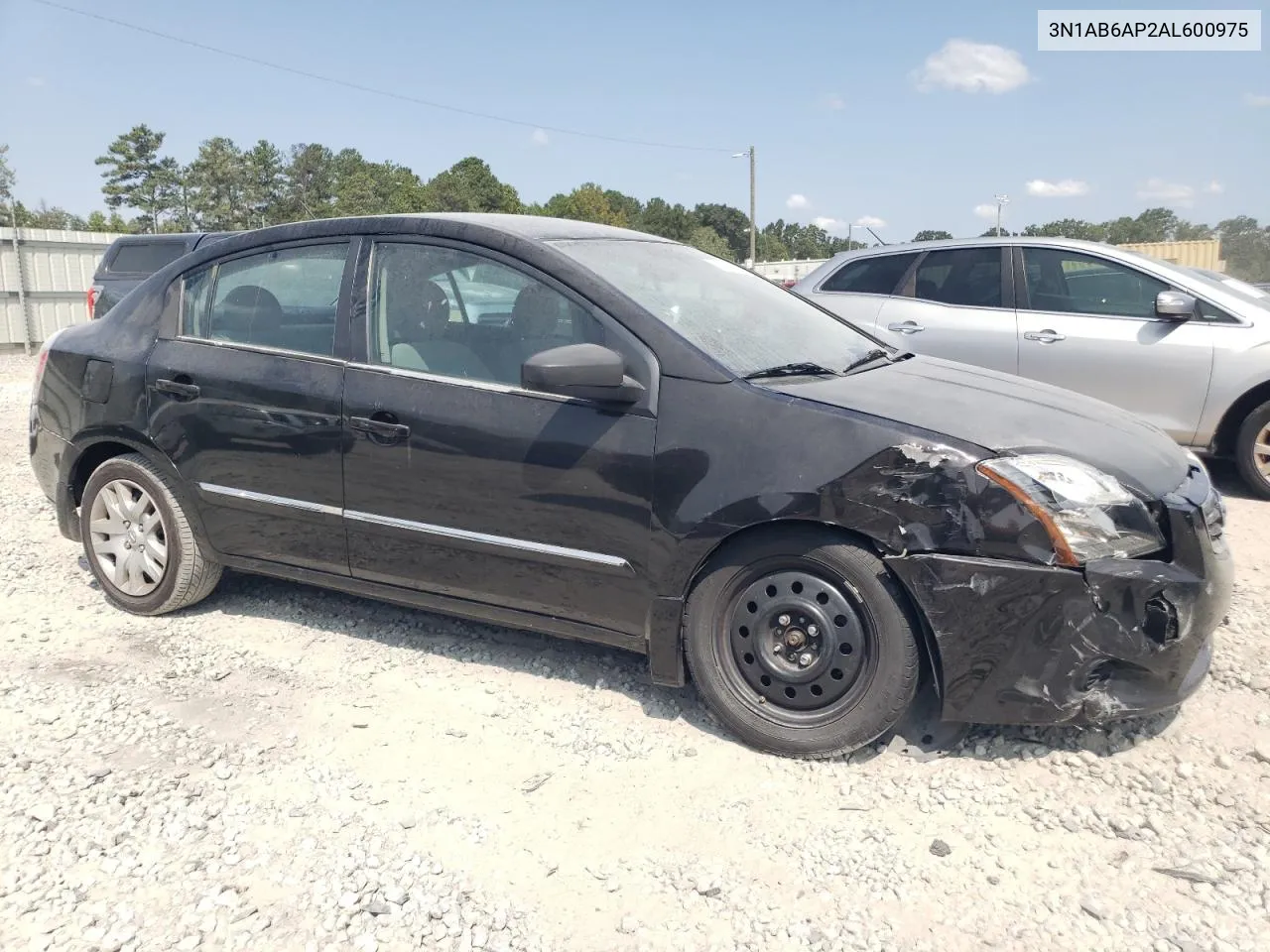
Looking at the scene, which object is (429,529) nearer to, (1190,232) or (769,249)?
(1190,232)

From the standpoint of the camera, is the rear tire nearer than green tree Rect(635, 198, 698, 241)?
Yes

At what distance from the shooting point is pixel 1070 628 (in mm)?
2686

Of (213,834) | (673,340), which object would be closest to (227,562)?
(213,834)

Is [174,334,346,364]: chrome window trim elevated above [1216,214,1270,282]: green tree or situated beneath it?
situated beneath

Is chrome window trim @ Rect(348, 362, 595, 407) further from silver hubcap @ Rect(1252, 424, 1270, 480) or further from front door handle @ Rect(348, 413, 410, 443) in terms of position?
silver hubcap @ Rect(1252, 424, 1270, 480)

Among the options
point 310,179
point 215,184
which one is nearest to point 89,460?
point 215,184

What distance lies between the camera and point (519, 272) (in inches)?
134

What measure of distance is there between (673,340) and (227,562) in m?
2.26

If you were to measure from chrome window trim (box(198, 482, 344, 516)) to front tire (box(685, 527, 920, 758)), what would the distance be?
4.99 feet

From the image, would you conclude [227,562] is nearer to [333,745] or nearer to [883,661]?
[333,745]

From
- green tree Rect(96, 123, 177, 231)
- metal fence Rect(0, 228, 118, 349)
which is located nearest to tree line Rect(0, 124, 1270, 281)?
green tree Rect(96, 123, 177, 231)

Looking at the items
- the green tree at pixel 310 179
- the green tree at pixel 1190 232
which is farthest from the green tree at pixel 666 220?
the green tree at pixel 1190 232

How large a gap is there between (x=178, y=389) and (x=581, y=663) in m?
2.05

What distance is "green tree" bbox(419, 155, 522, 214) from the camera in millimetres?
63531
